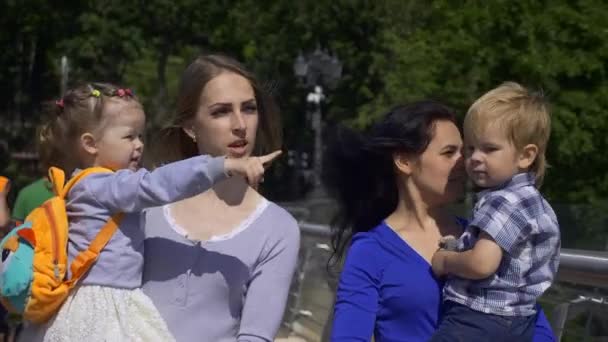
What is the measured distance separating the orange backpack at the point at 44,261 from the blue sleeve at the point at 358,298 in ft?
2.38

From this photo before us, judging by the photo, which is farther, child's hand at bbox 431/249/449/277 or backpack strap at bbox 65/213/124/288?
child's hand at bbox 431/249/449/277

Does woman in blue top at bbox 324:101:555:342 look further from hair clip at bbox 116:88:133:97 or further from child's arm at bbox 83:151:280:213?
hair clip at bbox 116:88:133:97

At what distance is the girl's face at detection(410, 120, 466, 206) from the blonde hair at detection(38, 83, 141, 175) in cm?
93

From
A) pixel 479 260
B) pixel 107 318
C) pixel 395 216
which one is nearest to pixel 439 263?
pixel 479 260

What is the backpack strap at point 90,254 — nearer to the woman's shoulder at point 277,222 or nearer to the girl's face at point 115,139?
the girl's face at point 115,139

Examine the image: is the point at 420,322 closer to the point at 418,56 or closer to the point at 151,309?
the point at 151,309

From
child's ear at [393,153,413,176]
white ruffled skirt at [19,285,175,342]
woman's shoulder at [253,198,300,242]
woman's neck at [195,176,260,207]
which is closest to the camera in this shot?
white ruffled skirt at [19,285,175,342]

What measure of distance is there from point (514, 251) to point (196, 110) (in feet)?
3.52

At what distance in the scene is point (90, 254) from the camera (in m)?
3.47

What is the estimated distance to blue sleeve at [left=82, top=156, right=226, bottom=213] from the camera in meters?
3.26

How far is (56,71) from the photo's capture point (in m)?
44.0

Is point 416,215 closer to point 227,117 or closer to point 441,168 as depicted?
point 441,168

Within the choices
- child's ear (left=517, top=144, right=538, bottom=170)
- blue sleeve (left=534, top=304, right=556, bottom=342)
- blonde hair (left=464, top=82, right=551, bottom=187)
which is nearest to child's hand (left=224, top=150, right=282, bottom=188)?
blonde hair (left=464, top=82, right=551, bottom=187)

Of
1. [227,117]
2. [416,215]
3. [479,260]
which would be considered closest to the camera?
[479,260]
